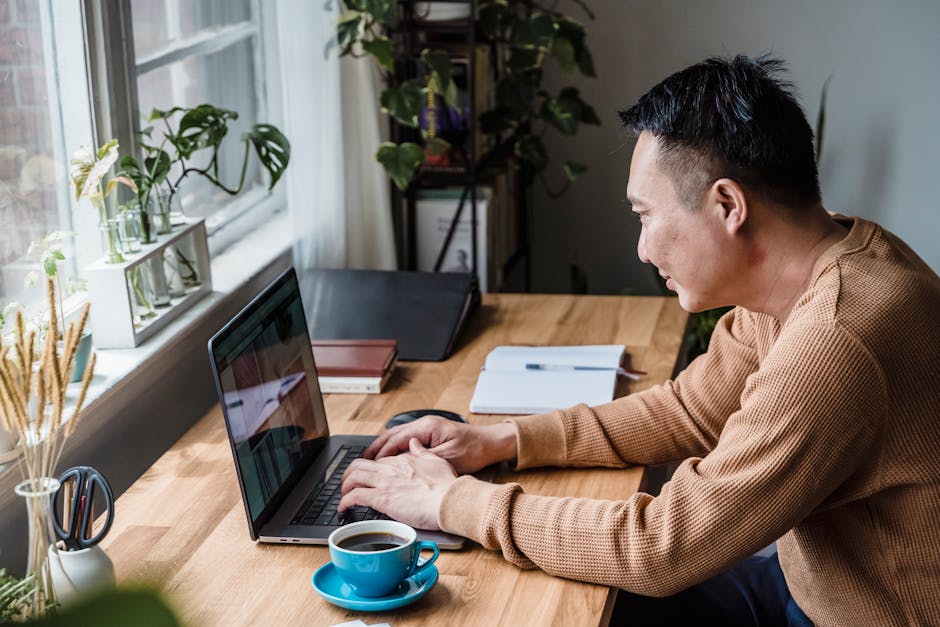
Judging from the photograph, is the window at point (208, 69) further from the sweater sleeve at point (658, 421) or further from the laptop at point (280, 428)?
the sweater sleeve at point (658, 421)

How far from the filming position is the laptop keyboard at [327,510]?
141cm

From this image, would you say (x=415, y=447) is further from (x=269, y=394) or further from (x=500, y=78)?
(x=500, y=78)

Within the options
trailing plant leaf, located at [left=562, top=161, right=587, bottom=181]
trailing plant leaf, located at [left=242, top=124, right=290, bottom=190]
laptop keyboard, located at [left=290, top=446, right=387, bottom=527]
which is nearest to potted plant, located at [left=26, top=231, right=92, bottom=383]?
laptop keyboard, located at [left=290, top=446, right=387, bottom=527]

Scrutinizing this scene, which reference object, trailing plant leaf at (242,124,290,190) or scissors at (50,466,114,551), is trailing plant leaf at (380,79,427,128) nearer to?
trailing plant leaf at (242,124,290,190)

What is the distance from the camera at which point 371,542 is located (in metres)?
1.27

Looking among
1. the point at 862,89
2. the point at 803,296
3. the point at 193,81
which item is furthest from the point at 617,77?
the point at 803,296

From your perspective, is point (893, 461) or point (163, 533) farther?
point (163, 533)

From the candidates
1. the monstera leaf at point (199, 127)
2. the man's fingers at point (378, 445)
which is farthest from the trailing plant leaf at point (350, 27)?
the man's fingers at point (378, 445)

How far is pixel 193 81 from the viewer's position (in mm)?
2385

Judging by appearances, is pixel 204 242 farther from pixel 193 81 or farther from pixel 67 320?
pixel 193 81

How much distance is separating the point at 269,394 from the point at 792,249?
0.68 m

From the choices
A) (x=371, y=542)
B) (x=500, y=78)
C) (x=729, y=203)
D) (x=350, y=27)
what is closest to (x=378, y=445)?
(x=371, y=542)

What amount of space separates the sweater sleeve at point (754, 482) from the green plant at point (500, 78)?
149cm

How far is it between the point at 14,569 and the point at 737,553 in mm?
926
